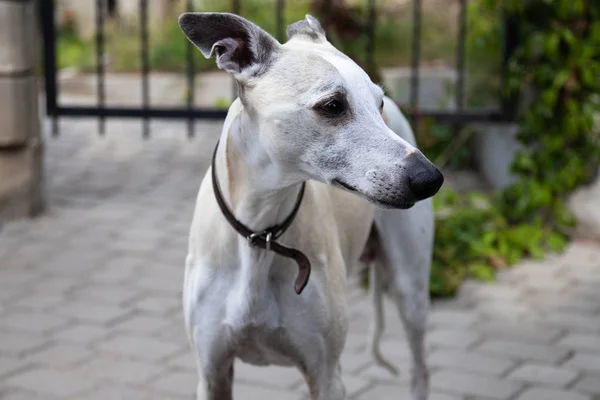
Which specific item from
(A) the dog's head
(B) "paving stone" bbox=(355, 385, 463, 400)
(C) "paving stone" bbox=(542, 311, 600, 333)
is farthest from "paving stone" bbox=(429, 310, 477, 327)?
(A) the dog's head

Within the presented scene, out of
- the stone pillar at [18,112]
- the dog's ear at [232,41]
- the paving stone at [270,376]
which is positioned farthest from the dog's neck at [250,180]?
the stone pillar at [18,112]

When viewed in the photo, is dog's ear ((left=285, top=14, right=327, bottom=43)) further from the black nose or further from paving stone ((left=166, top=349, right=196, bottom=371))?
paving stone ((left=166, top=349, right=196, bottom=371))

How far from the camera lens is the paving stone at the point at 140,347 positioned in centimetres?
475

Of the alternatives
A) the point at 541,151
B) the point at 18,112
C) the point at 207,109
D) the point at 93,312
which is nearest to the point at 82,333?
the point at 93,312

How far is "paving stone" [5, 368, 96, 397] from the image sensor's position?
4.32 m

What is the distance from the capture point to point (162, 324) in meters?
5.15

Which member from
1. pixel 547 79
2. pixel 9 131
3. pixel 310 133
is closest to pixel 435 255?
pixel 547 79

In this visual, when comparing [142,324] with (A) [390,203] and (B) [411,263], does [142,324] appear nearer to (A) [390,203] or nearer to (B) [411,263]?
(B) [411,263]

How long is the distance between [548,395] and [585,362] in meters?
0.46

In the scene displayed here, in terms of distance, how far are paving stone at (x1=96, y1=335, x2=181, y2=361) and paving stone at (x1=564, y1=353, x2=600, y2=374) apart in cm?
190

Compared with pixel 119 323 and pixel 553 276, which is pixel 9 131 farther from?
pixel 553 276

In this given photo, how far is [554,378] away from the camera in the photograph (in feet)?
14.8

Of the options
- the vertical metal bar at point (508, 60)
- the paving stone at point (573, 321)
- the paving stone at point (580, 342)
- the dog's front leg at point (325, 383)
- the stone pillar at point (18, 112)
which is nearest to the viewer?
the dog's front leg at point (325, 383)

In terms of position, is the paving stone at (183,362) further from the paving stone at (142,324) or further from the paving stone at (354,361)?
the paving stone at (354,361)
